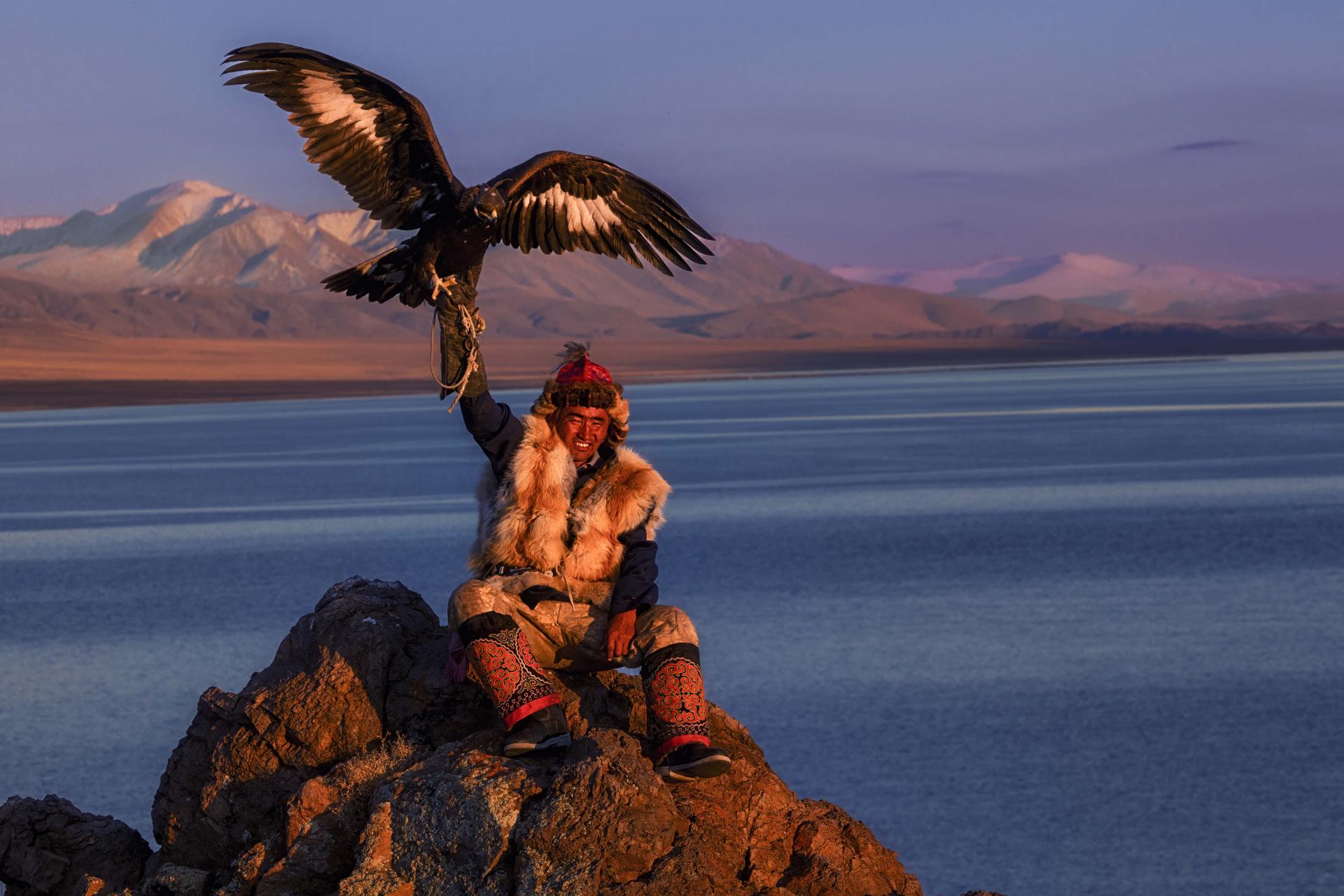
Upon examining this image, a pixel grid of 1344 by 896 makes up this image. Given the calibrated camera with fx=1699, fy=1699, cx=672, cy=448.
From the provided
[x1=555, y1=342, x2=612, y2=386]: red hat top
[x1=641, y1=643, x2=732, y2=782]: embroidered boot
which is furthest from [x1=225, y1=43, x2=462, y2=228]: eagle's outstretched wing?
[x1=641, y1=643, x2=732, y2=782]: embroidered boot

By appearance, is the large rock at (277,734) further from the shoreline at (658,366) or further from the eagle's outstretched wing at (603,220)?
the shoreline at (658,366)

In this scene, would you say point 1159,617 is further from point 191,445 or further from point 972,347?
point 972,347

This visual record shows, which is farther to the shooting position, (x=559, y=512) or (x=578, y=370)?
(x=578, y=370)

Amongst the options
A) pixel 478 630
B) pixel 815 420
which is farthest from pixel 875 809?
pixel 815 420

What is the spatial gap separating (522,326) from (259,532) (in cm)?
17190

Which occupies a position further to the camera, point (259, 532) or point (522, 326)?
point (522, 326)

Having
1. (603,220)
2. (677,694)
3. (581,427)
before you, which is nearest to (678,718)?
(677,694)

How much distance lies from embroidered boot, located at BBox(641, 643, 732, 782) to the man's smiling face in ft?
2.23

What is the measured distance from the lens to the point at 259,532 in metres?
22.2

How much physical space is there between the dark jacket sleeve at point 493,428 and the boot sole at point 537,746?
81 centimetres

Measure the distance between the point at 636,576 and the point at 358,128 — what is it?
1563mm

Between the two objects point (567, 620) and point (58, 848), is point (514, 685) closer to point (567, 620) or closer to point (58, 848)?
point (567, 620)

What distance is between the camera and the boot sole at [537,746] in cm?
441

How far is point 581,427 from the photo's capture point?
16.1ft
